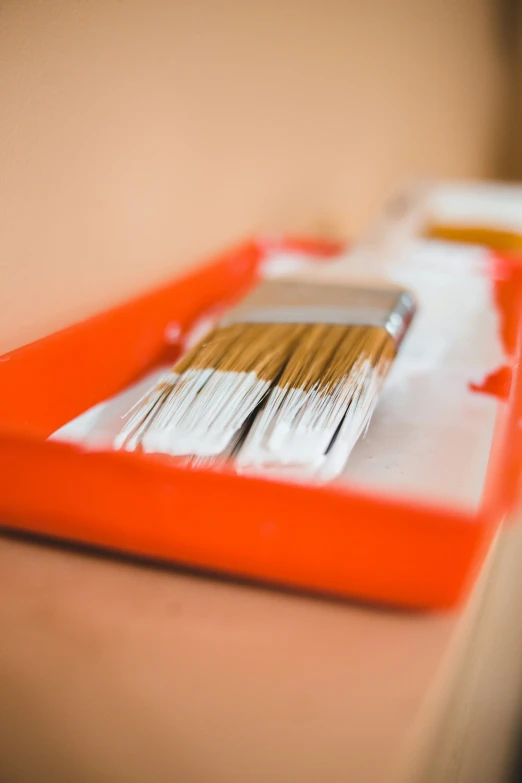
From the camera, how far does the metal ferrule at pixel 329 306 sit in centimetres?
59

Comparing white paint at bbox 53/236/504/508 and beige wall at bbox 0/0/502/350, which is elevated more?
beige wall at bbox 0/0/502/350

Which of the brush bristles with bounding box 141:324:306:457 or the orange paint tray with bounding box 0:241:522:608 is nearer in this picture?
the orange paint tray with bounding box 0:241:522:608

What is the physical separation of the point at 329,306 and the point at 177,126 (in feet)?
0.97

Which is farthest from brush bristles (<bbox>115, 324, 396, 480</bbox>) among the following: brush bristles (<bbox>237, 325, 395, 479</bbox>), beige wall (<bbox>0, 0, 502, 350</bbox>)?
beige wall (<bbox>0, 0, 502, 350</bbox>)

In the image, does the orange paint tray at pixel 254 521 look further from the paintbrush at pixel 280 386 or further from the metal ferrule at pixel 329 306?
the metal ferrule at pixel 329 306

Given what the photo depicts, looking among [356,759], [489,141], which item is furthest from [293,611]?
[489,141]

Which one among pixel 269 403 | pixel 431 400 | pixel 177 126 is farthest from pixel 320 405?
pixel 177 126

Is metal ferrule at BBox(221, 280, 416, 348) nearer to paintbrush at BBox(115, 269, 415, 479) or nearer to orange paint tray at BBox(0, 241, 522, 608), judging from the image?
paintbrush at BBox(115, 269, 415, 479)

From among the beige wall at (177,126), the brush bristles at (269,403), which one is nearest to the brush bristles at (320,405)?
the brush bristles at (269,403)

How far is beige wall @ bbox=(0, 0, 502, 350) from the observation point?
524 millimetres

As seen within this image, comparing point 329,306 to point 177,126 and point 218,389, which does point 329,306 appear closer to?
point 218,389

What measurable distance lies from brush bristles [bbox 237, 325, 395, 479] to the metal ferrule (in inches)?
1.4

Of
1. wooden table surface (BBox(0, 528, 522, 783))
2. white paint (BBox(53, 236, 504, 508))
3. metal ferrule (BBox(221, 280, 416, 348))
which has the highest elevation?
metal ferrule (BBox(221, 280, 416, 348))

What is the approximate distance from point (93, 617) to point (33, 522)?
0.07 metres
